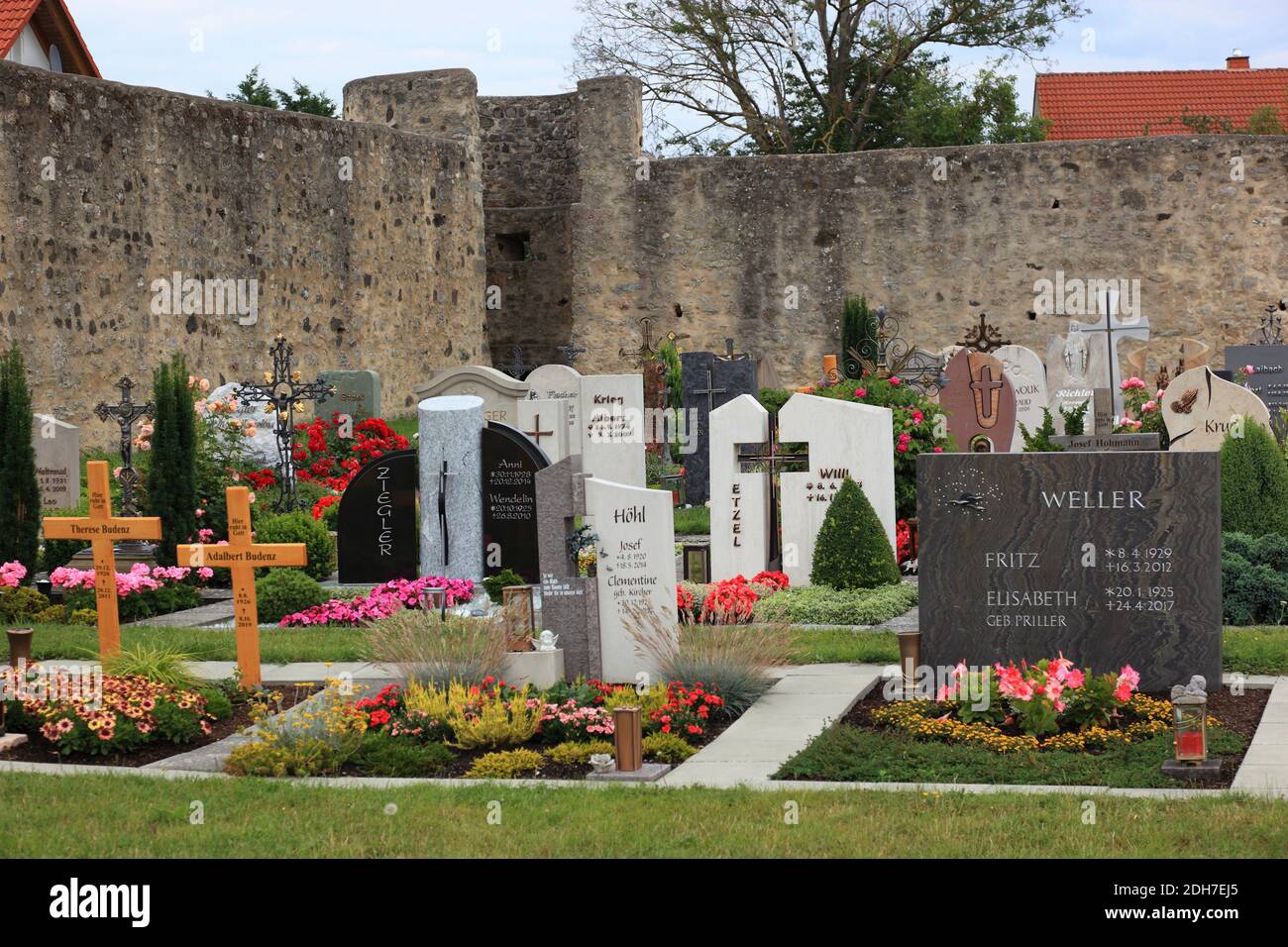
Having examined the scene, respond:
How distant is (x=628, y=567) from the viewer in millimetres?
9594

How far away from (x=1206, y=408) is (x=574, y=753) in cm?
885

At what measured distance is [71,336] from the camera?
18953 mm

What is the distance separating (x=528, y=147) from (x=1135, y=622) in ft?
68.0

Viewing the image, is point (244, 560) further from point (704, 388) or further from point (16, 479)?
point (704, 388)

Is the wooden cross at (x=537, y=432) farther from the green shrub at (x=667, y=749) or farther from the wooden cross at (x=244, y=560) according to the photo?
the green shrub at (x=667, y=749)

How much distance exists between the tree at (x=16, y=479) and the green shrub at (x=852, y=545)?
601cm

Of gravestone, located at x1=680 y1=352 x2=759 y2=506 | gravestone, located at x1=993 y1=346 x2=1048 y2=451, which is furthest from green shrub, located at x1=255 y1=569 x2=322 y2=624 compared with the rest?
gravestone, located at x1=993 y1=346 x2=1048 y2=451

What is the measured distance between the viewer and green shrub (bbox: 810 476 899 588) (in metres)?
12.1

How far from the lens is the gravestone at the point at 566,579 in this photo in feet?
31.2

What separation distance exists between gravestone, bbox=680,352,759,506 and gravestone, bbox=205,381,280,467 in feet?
14.4

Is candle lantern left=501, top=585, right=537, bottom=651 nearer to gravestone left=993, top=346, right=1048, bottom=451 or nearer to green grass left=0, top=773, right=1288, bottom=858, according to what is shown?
green grass left=0, top=773, right=1288, bottom=858

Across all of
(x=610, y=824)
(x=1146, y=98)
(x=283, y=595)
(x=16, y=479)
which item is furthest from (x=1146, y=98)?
(x=610, y=824)

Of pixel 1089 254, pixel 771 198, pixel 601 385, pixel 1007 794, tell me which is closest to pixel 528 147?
pixel 771 198

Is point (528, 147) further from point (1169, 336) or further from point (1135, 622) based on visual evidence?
point (1135, 622)
